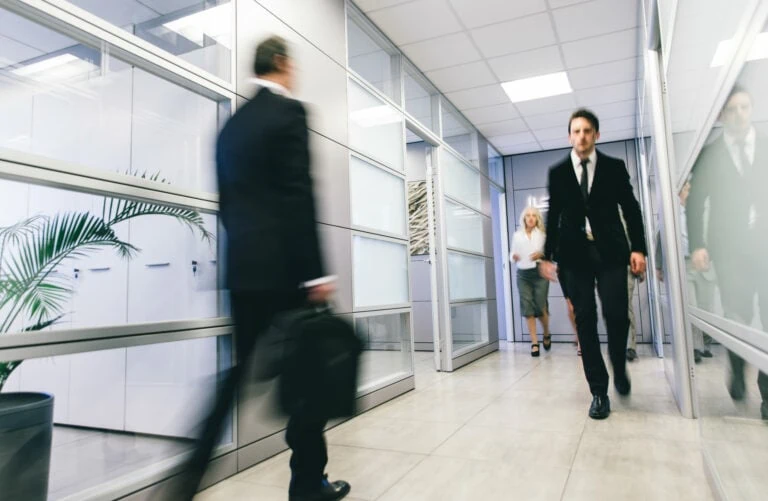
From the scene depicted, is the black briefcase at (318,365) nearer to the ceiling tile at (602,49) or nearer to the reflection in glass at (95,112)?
the reflection in glass at (95,112)

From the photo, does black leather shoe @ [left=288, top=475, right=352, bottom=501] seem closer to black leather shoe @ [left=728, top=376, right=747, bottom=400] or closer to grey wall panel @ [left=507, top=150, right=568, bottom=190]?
black leather shoe @ [left=728, top=376, right=747, bottom=400]

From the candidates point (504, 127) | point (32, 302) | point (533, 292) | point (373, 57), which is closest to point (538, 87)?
point (504, 127)

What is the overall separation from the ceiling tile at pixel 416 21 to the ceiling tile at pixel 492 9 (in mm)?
88

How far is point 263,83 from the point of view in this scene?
1533 millimetres

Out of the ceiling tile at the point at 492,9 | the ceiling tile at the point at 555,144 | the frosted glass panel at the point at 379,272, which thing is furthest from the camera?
the ceiling tile at the point at 555,144

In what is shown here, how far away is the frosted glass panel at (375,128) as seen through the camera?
3.37m

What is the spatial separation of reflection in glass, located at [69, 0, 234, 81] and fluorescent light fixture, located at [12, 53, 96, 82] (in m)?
0.19

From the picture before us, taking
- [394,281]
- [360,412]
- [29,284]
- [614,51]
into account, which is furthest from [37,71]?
[614,51]

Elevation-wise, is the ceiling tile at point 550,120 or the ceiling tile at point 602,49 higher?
the ceiling tile at point 602,49

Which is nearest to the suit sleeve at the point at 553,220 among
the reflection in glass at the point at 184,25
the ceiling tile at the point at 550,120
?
the reflection in glass at the point at 184,25

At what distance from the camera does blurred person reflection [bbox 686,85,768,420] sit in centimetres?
75

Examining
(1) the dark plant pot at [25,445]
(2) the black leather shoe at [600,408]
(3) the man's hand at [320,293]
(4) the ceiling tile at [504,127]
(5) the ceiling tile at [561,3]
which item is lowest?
(2) the black leather shoe at [600,408]

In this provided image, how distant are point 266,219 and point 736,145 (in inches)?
42.4

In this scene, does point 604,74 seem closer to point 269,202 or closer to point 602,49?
point 602,49
